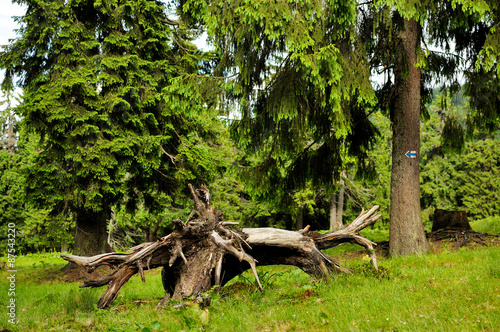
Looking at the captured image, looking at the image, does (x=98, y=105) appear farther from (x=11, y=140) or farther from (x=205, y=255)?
(x=11, y=140)

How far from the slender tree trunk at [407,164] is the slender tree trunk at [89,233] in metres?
7.86

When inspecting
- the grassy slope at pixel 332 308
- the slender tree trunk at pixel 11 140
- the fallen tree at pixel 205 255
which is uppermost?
the slender tree trunk at pixel 11 140

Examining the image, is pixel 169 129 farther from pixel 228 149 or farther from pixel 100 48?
pixel 228 149

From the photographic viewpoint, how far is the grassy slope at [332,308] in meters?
4.19

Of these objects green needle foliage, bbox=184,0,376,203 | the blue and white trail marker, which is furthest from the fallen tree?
the blue and white trail marker

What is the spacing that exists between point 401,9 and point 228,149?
17.4m

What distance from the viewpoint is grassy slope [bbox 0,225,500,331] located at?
13.7 feet

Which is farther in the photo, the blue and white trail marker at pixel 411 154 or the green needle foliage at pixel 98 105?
the green needle foliage at pixel 98 105

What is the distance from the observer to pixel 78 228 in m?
11.8

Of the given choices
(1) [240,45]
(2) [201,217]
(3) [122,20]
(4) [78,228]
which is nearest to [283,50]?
(1) [240,45]

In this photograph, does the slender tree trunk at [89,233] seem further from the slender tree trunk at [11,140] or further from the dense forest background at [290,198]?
the slender tree trunk at [11,140]

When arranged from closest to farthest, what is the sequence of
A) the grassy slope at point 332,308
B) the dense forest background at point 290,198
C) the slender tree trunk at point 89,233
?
the grassy slope at point 332,308 → the slender tree trunk at point 89,233 → the dense forest background at point 290,198

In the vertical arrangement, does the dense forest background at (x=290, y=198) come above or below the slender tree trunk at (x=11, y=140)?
below

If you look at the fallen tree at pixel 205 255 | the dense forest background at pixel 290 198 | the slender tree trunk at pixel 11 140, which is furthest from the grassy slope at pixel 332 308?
the slender tree trunk at pixel 11 140
